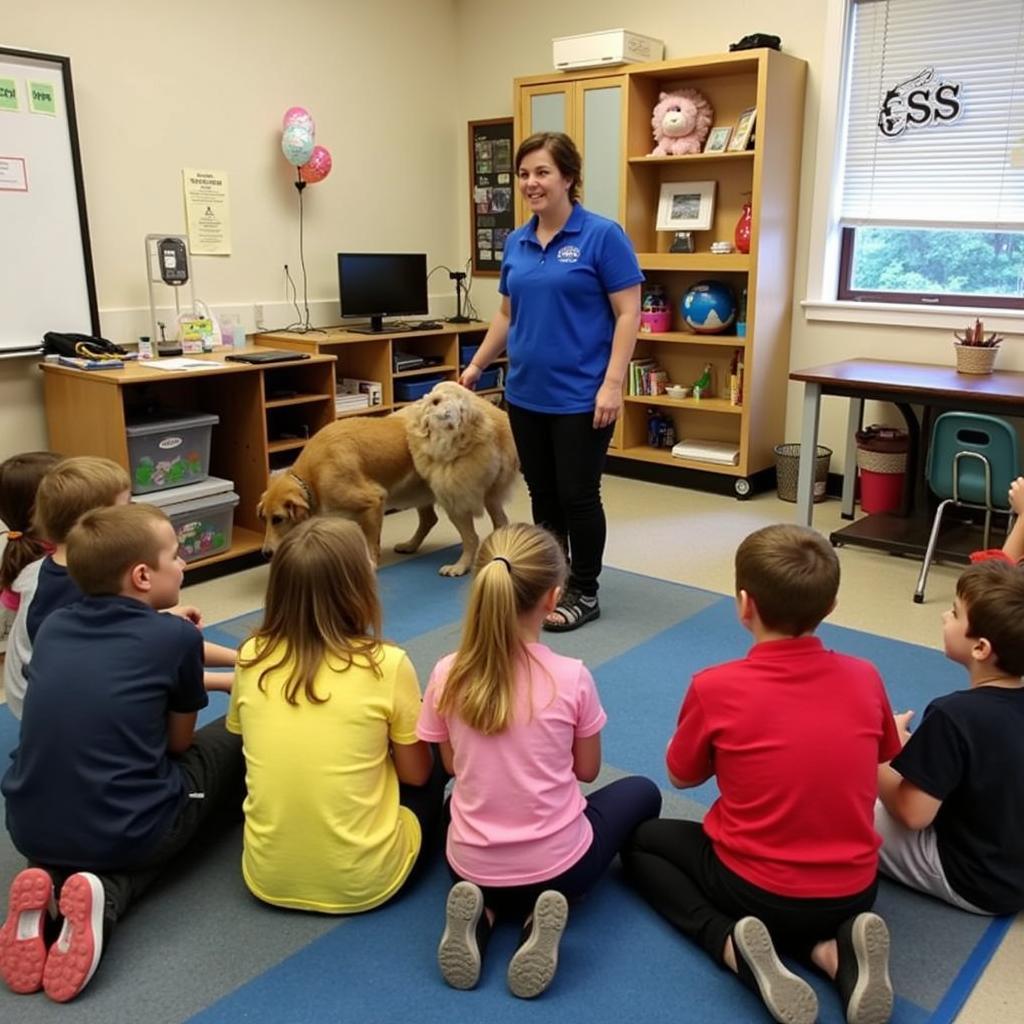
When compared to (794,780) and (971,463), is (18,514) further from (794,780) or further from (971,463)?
(971,463)

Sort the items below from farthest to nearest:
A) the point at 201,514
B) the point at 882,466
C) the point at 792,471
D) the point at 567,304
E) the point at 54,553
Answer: the point at 792,471 < the point at 882,466 < the point at 201,514 < the point at 567,304 < the point at 54,553

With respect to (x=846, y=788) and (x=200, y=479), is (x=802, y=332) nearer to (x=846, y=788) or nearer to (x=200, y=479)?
(x=200, y=479)

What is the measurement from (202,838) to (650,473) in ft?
12.1

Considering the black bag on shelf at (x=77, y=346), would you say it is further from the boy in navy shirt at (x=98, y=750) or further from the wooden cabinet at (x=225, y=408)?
the boy in navy shirt at (x=98, y=750)

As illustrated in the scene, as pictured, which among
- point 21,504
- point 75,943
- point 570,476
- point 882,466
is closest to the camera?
point 75,943

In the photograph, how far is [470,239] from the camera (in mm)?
6109

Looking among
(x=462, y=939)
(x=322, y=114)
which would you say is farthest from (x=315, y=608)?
(x=322, y=114)

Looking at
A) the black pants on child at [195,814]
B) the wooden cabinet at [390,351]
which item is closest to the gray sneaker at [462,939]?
the black pants on child at [195,814]

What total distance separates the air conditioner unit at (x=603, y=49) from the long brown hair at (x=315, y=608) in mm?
3994

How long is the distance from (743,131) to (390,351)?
2024 millimetres

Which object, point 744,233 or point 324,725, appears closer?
point 324,725

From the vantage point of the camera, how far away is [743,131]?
4711 mm

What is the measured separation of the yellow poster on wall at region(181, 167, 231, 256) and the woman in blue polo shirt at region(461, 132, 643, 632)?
2017 mm

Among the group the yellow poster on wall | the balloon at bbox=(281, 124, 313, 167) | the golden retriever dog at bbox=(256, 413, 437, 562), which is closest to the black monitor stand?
the yellow poster on wall
